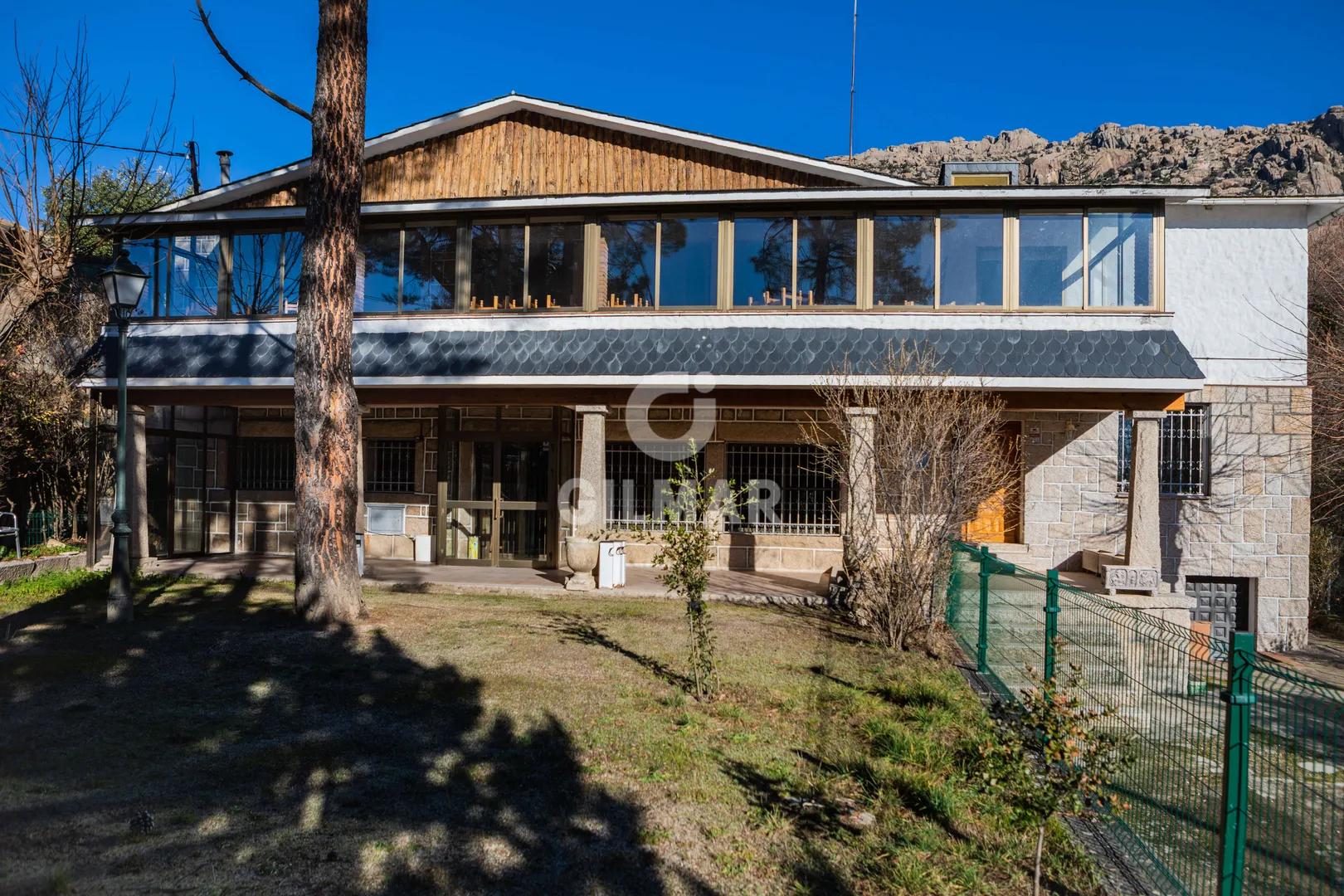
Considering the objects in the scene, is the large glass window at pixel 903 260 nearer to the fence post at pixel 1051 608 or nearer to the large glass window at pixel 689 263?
the large glass window at pixel 689 263

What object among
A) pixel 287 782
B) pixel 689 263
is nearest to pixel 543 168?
pixel 689 263

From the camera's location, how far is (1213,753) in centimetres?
378

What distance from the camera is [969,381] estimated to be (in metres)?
10.7

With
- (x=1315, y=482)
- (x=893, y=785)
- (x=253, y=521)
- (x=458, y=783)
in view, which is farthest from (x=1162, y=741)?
(x=1315, y=482)

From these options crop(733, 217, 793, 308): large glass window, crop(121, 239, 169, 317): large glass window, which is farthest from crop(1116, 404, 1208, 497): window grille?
crop(121, 239, 169, 317): large glass window

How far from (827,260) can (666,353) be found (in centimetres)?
271

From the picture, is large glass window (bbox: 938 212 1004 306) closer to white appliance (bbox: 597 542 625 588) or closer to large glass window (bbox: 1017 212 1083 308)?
large glass window (bbox: 1017 212 1083 308)

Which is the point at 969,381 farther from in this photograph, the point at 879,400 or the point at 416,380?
the point at 416,380

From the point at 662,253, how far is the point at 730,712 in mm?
7876

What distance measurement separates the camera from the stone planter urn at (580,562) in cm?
1163

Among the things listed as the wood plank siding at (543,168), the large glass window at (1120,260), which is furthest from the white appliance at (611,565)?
the large glass window at (1120,260)

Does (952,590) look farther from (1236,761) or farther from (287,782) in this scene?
(287,782)

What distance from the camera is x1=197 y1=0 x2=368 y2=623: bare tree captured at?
872cm

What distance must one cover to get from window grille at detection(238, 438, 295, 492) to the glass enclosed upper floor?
9.21 feet
